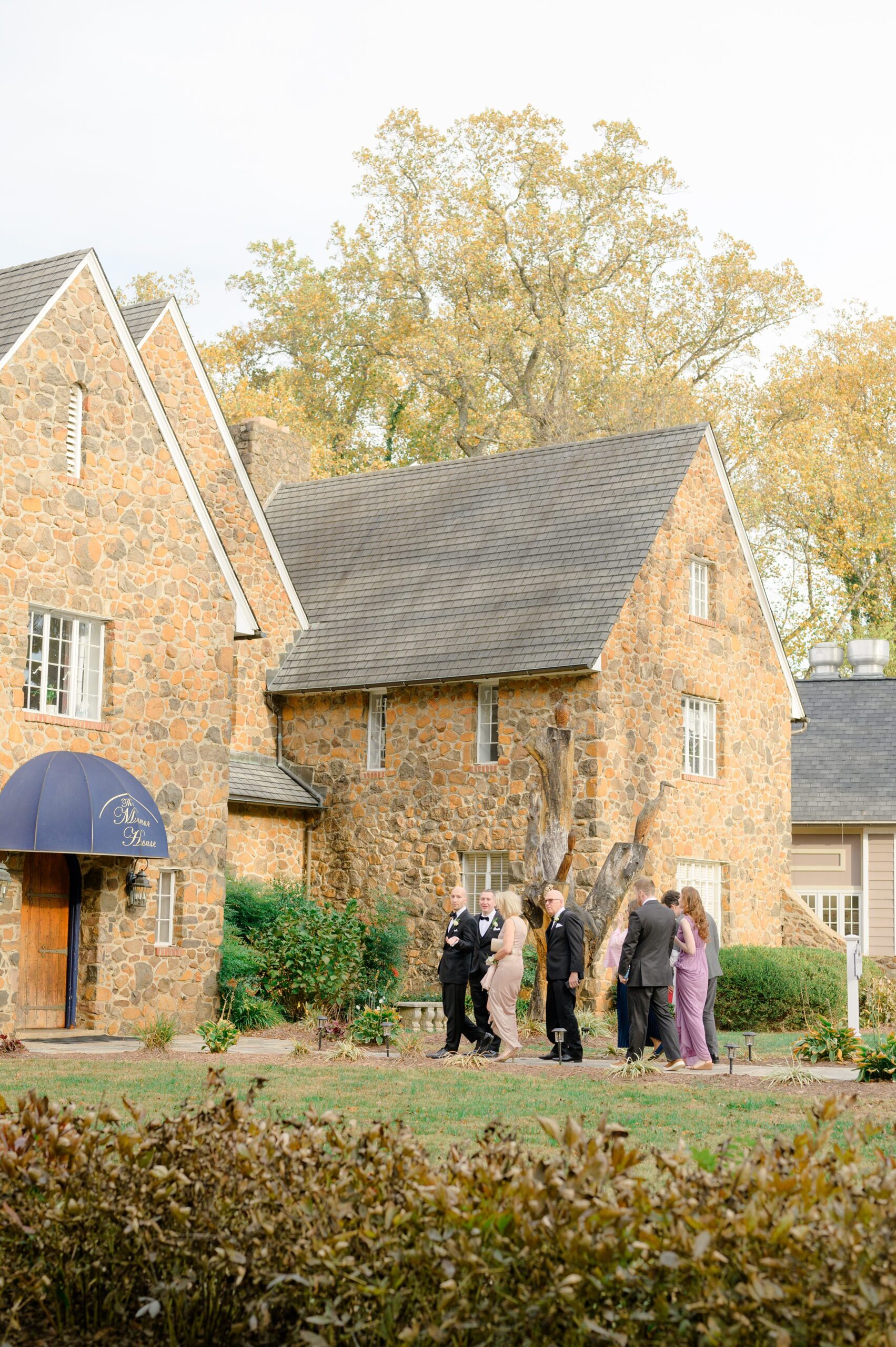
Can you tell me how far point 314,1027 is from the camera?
19938 millimetres

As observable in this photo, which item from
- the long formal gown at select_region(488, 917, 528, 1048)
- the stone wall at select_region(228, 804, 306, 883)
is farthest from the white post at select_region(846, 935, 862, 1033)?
the stone wall at select_region(228, 804, 306, 883)

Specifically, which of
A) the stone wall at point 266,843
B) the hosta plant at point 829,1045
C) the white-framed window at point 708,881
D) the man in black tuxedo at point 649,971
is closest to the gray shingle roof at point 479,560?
the stone wall at point 266,843

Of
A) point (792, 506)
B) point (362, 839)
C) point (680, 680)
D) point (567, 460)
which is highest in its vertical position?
point (792, 506)

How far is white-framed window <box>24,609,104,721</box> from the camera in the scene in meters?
18.1

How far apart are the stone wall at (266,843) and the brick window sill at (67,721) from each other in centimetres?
491

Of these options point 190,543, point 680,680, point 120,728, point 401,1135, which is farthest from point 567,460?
point 401,1135

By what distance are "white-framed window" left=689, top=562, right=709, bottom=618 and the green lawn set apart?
475 inches

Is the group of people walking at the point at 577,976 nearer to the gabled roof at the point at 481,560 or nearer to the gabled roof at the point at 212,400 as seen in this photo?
the gabled roof at the point at 481,560

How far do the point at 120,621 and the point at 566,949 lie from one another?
7.09 meters

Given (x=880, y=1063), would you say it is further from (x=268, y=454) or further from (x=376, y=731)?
(x=268, y=454)

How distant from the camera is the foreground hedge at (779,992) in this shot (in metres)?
21.6

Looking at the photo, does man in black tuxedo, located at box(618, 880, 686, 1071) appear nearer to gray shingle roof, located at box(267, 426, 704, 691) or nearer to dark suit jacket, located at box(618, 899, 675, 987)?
dark suit jacket, located at box(618, 899, 675, 987)

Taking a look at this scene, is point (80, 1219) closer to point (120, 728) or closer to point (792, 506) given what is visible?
point (120, 728)

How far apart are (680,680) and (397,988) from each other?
633 centimetres
